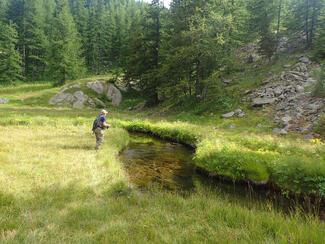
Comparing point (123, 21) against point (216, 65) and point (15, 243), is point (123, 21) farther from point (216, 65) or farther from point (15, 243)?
point (15, 243)

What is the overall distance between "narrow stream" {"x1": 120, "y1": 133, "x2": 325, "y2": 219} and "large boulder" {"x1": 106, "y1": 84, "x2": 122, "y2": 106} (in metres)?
31.2

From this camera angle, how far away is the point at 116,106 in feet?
171

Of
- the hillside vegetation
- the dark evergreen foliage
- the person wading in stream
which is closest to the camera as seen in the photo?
the hillside vegetation

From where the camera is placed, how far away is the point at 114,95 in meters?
55.0

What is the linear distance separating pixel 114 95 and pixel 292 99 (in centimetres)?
3279

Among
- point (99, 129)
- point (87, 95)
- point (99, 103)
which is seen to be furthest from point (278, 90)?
point (87, 95)

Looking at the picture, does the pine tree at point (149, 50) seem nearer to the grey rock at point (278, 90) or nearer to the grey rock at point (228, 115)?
the grey rock at point (228, 115)

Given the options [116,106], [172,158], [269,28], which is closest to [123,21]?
[116,106]

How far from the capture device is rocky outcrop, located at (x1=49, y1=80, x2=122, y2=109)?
166 ft

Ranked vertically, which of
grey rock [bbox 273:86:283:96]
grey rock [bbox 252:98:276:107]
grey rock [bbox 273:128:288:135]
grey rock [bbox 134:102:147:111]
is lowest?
grey rock [bbox 134:102:147:111]

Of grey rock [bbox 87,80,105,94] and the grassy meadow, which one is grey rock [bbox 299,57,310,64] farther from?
grey rock [bbox 87,80,105,94]

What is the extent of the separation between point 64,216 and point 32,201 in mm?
1483

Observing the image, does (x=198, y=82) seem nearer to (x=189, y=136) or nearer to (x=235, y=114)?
(x=235, y=114)

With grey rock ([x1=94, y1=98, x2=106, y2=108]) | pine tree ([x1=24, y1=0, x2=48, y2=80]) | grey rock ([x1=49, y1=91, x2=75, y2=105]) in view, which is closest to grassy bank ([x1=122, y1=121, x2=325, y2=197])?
grey rock ([x1=94, y1=98, x2=106, y2=108])
